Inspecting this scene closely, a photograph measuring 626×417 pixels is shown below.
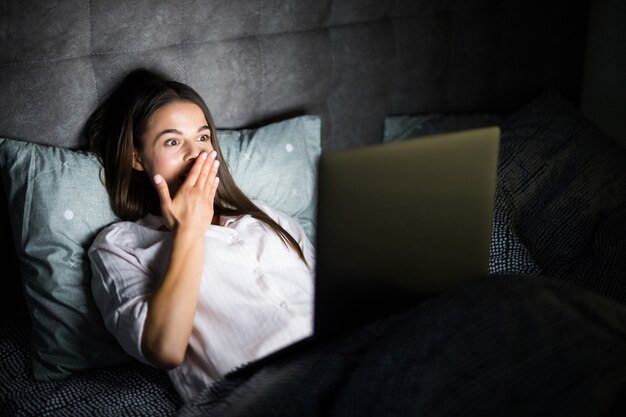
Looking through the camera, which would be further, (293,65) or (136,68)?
(293,65)

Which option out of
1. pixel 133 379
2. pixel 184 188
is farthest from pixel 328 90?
pixel 133 379

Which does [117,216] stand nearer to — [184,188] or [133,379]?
[184,188]

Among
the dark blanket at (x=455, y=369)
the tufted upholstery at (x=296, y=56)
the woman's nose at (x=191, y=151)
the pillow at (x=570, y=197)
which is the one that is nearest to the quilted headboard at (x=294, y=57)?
the tufted upholstery at (x=296, y=56)

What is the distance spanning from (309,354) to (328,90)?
3.60 ft

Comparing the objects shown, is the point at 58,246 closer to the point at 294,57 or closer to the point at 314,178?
the point at 314,178

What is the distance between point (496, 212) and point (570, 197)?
236 millimetres

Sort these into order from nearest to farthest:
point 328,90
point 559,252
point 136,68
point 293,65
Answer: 1. point 136,68
2. point 559,252
3. point 293,65
4. point 328,90

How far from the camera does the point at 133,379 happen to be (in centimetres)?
121

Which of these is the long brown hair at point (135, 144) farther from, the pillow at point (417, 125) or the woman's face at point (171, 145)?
the pillow at point (417, 125)

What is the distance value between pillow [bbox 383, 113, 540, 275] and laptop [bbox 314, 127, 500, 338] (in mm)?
367

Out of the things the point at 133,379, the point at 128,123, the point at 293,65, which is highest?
the point at 293,65

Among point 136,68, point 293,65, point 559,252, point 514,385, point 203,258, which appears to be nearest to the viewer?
point 514,385

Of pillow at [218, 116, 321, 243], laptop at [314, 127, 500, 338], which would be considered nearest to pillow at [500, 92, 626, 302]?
pillow at [218, 116, 321, 243]

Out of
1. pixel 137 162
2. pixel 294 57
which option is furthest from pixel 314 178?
pixel 137 162
